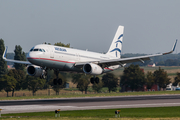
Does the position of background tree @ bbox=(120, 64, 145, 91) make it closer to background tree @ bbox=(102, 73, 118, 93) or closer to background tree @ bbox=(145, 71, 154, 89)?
background tree @ bbox=(145, 71, 154, 89)

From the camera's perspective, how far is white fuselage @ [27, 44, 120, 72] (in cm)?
5056

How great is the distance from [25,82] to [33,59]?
204ft

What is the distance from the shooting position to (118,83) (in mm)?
122812

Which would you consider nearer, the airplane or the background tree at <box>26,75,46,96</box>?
the airplane

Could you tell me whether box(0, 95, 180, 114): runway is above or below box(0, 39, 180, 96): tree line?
below

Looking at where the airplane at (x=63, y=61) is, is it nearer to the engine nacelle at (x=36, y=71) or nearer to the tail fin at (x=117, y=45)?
the engine nacelle at (x=36, y=71)

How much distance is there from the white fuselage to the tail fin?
1494cm

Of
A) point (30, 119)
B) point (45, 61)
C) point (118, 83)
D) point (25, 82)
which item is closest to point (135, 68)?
point (118, 83)

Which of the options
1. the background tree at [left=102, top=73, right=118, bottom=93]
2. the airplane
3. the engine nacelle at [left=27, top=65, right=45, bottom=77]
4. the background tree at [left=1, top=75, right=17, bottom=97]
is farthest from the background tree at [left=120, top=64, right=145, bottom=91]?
the engine nacelle at [left=27, top=65, right=45, bottom=77]

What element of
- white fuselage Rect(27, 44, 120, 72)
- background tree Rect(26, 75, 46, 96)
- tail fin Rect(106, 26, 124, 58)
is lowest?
background tree Rect(26, 75, 46, 96)

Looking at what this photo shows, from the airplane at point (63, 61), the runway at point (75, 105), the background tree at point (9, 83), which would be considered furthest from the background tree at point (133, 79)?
the runway at point (75, 105)

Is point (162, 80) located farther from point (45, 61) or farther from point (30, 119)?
point (30, 119)

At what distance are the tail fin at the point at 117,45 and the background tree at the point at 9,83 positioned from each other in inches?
1847

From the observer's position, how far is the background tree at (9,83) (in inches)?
4153
